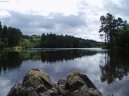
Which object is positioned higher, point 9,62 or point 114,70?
point 114,70

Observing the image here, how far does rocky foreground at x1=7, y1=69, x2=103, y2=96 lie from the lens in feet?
75.2

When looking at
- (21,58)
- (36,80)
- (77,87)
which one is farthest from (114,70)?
(21,58)

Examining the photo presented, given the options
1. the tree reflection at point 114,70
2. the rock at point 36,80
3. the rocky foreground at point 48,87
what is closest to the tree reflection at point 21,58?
the tree reflection at point 114,70

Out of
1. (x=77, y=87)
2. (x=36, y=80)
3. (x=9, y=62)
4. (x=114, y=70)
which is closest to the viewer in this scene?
(x=36, y=80)

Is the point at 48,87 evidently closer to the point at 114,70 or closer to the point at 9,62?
the point at 114,70

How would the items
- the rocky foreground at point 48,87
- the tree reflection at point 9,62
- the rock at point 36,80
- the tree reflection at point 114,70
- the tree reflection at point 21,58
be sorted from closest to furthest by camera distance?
the rocky foreground at point 48,87, the rock at point 36,80, the tree reflection at point 114,70, the tree reflection at point 9,62, the tree reflection at point 21,58

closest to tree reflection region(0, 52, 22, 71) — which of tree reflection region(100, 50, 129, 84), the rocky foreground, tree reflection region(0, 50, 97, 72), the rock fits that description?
tree reflection region(0, 50, 97, 72)

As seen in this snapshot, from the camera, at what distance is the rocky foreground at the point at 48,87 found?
22906 mm

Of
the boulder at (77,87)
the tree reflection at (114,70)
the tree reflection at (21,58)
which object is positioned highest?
the boulder at (77,87)

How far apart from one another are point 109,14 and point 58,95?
425 ft

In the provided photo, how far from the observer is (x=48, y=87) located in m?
24.8

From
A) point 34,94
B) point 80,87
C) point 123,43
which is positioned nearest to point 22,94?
point 34,94

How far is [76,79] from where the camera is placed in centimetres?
2523

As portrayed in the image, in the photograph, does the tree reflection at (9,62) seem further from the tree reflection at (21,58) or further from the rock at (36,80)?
the rock at (36,80)
